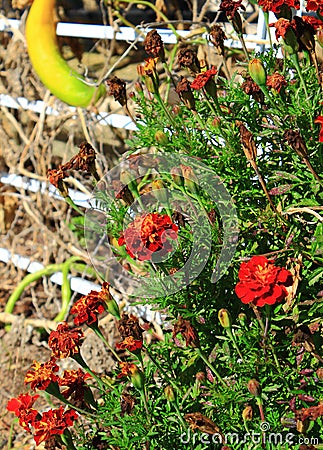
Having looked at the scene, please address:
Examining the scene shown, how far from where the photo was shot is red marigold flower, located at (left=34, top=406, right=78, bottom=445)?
1091 millimetres

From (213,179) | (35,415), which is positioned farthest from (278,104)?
(35,415)

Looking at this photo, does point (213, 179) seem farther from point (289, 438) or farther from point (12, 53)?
point (12, 53)

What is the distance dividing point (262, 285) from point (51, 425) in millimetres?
409

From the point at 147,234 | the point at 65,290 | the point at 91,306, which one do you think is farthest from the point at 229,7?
the point at 65,290

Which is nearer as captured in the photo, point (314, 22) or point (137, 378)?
point (137, 378)

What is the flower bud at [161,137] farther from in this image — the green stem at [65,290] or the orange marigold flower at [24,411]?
the green stem at [65,290]

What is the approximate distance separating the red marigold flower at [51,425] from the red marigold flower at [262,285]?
1.20ft

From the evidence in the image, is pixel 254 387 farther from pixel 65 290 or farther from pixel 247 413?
pixel 65 290

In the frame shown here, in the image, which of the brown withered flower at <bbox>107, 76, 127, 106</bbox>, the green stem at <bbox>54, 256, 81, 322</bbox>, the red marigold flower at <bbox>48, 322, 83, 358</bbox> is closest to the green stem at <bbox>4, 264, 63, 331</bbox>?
the green stem at <bbox>54, 256, 81, 322</bbox>

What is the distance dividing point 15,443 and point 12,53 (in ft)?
4.79

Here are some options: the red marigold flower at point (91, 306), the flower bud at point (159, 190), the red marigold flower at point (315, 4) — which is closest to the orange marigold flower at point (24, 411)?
the red marigold flower at point (91, 306)

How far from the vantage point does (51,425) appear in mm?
1090

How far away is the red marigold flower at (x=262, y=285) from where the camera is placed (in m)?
0.96

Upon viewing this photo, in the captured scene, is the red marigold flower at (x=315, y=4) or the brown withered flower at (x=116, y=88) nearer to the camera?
the red marigold flower at (x=315, y=4)
